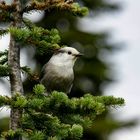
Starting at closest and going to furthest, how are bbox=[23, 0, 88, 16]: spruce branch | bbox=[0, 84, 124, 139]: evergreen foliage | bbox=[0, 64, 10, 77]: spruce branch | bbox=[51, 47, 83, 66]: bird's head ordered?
bbox=[0, 84, 124, 139]: evergreen foliage
bbox=[0, 64, 10, 77]: spruce branch
bbox=[23, 0, 88, 16]: spruce branch
bbox=[51, 47, 83, 66]: bird's head

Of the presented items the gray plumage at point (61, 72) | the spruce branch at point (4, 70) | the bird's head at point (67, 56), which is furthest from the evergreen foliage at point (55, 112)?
the bird's head at point (67, 56)

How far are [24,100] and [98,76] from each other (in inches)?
507

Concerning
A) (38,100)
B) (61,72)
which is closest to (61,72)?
(61,72)

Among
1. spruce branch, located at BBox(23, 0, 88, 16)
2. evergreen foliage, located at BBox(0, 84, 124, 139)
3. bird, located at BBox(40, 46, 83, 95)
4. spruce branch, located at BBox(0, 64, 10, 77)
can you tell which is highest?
bird, located at BBox(40, 46, 83, 95)

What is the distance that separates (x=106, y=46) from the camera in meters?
21.7

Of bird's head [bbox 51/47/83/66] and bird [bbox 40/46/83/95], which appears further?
bird's head [bbox 51/47/83/66]

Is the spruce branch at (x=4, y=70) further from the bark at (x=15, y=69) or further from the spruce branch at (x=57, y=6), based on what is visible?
the spruce branch at (x=57, y=6)

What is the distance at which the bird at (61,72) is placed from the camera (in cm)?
1213

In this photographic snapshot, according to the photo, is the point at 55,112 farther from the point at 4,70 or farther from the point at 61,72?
the point at 61,72

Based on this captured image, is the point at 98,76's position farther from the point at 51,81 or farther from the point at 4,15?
the point at 4,15

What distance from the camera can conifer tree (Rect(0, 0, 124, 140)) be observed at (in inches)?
341

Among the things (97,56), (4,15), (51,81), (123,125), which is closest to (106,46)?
(97,56)

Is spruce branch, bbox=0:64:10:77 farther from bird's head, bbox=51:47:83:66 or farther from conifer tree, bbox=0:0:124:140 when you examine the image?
bird's head, bbox=51:47:83:66

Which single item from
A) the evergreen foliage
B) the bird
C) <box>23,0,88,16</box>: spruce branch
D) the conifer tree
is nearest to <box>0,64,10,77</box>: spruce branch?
the conifer tree
